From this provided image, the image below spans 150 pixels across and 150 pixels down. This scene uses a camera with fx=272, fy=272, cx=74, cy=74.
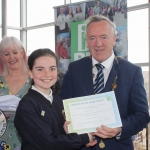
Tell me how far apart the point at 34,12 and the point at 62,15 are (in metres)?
3.73

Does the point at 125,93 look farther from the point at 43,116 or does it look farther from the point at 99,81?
the point at 43,116

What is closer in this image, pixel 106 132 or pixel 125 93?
pixel 106 132

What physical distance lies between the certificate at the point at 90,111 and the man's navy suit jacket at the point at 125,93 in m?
0.09

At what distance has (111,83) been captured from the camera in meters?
2.13

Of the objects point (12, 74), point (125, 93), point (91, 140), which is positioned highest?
point (12, 74)

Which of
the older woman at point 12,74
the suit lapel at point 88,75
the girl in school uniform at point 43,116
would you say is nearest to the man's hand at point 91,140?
the girl in school uniform at point 43,116

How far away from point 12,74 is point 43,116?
1.29m

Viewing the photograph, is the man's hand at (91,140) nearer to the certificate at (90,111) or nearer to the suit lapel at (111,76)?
the certificate at (90,111)

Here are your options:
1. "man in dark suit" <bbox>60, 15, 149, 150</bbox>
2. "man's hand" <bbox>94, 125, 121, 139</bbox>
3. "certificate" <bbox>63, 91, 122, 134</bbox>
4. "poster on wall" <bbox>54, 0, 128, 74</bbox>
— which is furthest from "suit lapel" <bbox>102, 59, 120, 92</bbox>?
"poster on wall" <bbox>54, 0, 128, 74</bbox>

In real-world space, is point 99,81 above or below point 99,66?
below

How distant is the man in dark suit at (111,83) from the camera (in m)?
2.01

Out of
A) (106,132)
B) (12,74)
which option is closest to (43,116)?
(106,132)

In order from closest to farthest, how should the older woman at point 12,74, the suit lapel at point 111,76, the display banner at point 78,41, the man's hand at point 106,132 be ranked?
the man's hand at point 106,132 → the suit lapel at point 111,76 → the older woman at point 12,74 → the display banner at point 78,41

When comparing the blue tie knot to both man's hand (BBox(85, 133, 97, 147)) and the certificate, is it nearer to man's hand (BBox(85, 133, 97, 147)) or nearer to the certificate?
the certificate
